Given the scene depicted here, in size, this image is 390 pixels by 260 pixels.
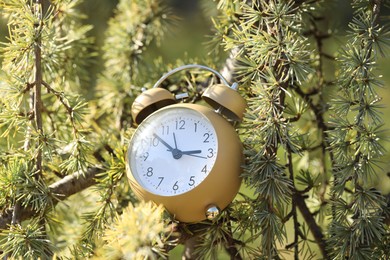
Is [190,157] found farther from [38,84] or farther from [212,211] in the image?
[38,84]

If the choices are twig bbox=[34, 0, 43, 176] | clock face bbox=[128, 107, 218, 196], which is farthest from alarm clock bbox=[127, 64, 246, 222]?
twig bbox=[34, 0, 43, 176]

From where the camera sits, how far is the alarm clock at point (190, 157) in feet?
2.39

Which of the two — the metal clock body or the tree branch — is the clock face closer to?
the metal clock body

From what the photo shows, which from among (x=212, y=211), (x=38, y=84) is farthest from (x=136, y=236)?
(x=38, y=84)

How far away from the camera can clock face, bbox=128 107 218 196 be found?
2.41ft

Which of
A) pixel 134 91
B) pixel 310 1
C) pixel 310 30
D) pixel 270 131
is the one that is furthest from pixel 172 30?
pixel 270 131

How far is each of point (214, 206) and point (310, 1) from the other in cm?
32

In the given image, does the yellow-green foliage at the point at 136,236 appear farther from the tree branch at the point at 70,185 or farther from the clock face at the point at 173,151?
the tree branch at the point at 70,185

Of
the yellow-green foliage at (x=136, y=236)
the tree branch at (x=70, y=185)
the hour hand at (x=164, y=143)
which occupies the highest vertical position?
the hour hand at (x=164, y=143)

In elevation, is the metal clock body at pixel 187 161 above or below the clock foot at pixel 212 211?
above

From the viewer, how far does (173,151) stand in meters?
0.75

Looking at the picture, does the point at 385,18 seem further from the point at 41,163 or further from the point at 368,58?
the point at 41,163

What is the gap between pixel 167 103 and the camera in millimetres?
828

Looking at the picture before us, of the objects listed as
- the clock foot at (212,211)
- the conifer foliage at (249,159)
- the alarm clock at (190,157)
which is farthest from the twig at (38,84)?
the clock foot at (212,211)
